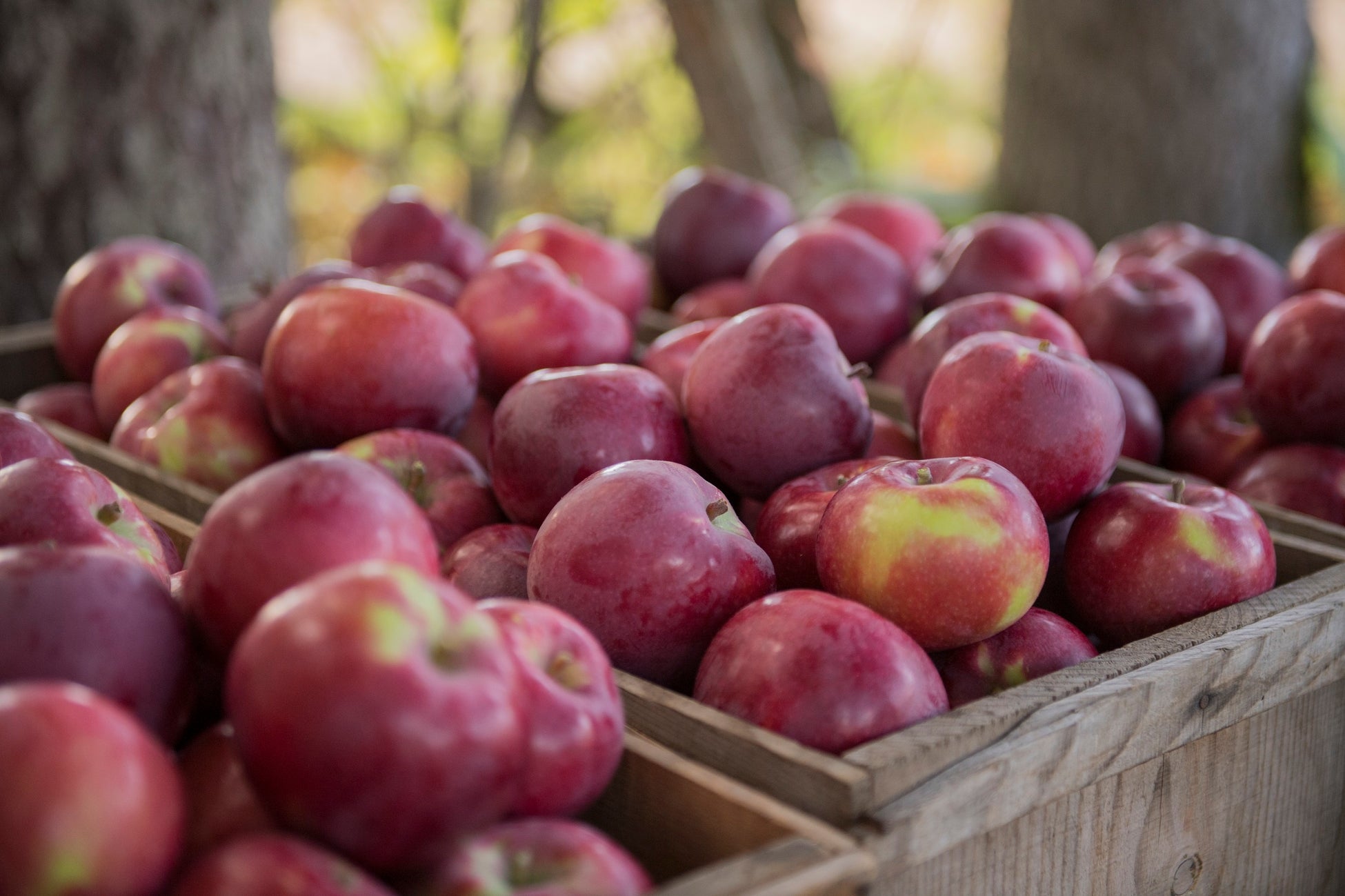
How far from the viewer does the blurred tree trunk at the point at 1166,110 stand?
3531mm

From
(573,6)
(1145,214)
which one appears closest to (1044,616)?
(1145,214)

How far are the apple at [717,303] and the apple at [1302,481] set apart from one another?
2.72 ft

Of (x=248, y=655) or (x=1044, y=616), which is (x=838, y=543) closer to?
(x=1044, y=616)

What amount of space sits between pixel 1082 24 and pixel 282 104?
14.2ft

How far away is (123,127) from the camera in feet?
8.23

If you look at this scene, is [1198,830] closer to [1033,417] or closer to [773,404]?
[1033,417]

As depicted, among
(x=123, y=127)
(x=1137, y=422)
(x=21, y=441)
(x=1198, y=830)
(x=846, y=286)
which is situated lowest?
(x=1198, y=830)

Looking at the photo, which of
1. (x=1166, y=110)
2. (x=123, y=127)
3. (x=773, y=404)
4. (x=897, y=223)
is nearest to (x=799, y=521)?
(x=773, y=404)

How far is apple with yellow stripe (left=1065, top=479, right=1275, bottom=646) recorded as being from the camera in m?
1.24

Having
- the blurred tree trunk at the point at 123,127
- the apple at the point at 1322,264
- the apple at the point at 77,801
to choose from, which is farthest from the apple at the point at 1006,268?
the apple at the point at 77,801

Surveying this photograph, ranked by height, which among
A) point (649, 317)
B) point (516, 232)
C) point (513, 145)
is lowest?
point (513, 145)

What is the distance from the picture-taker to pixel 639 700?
1.05 meters

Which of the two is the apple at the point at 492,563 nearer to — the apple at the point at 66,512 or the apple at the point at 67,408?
the apple at the point at 66,512

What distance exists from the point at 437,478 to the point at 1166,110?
2883 mm
